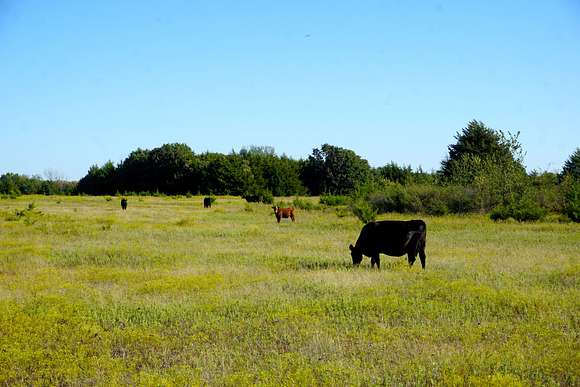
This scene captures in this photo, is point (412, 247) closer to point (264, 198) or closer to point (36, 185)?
point (264, 198)

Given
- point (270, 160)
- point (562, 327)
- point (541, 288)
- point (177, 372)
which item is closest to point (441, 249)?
point (541, 288)

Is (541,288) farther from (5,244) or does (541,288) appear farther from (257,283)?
(5,244)

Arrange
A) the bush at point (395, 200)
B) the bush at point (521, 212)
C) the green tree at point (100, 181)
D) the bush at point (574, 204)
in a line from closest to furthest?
the bush at point (574, 204) → the bush at point (521, 212) → the bush at point (395, 200) → the green tree at point (100, 181)

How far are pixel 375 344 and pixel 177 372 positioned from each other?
2824 mm

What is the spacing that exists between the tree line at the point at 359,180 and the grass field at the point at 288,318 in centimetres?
1480

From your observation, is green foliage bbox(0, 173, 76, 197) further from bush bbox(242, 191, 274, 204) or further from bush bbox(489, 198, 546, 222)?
bush bbox(489, 198, 546, 222)

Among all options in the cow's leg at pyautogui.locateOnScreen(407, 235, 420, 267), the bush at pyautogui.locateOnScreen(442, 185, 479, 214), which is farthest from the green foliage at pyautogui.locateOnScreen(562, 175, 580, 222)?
the cow's leg at pyautogui.locateOnScreen(407, 235, 420, 267)

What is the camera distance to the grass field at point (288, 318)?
669 centimetres


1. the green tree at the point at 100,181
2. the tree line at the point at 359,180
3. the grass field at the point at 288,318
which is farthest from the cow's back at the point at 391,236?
the green tree at the point at 100,181

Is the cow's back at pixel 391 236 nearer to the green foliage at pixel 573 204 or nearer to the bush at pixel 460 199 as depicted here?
the green foliage at pixel 573 204

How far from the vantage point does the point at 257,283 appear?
1207cm

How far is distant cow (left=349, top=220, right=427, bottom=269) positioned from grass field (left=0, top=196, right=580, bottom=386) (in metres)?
0.48

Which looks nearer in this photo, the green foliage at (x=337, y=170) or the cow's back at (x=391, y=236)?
the cow's back at (x=391, y=236)

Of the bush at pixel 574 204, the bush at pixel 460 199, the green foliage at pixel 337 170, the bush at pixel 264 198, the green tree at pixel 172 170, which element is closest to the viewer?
the bush at pixel 574 204
